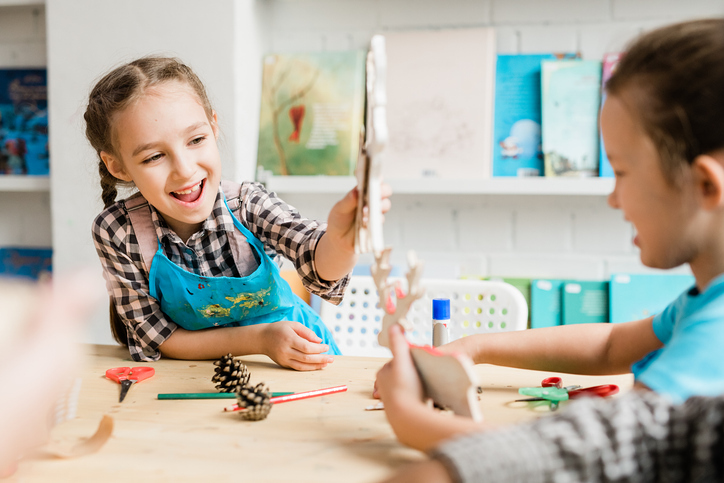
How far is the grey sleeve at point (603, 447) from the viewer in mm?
381

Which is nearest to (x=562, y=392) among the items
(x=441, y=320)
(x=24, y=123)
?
(x=441, y=320)

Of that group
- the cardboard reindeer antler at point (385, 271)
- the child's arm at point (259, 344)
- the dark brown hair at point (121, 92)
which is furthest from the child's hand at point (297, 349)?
the dark brown hair at point (121, 92)

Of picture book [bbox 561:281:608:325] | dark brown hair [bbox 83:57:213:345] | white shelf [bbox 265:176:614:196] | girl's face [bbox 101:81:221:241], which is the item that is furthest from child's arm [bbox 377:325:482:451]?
picture book [bbox 561:281:608:325]

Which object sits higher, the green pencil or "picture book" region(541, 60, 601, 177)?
"picture book" region(541, 60, 601, 177)

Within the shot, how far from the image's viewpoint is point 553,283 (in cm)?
167

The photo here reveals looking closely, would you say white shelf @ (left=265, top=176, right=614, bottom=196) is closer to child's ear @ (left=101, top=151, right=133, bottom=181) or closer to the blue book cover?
the blue book cover

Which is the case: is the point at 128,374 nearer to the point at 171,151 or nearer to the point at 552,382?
the point at 171,151

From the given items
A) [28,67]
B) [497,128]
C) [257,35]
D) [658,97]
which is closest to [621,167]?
[658,97]

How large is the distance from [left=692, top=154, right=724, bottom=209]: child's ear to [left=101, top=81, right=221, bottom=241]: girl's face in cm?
72

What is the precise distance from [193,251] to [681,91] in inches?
31.2

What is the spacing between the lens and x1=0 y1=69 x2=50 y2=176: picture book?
1896mm

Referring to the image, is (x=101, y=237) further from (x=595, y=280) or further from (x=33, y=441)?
(x=595, y=280)

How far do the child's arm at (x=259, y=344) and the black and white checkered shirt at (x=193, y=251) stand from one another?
0.04 metres

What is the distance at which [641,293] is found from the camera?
1.60 m
